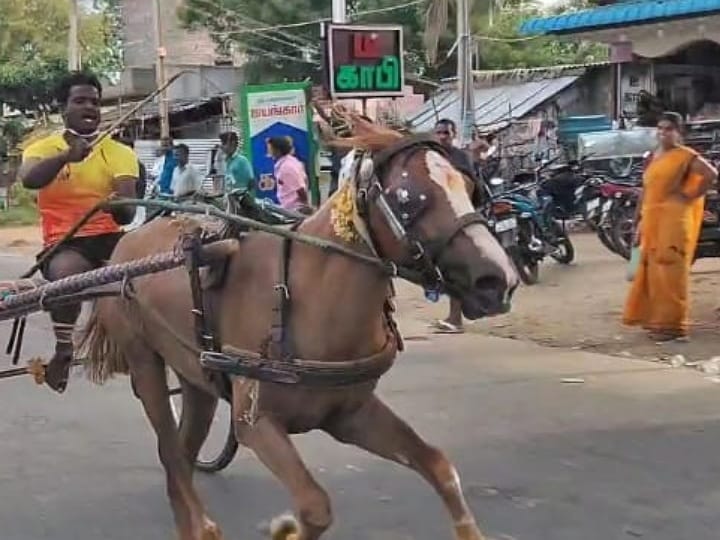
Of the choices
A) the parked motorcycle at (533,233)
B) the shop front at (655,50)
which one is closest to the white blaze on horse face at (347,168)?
the parked motorcycle at (533,233)

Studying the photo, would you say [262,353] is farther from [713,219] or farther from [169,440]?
[713,219]

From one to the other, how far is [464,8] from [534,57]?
20.2m

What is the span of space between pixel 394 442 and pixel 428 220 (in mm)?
896

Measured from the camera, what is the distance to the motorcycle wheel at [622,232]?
1439 centimetres

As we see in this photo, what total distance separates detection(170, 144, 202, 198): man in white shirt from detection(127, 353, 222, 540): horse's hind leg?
10.3 m

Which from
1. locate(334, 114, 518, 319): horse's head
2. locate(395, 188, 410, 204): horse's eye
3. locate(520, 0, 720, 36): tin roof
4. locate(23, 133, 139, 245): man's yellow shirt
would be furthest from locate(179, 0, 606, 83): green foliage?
locate(395, 188, 410, 204): horse's eye

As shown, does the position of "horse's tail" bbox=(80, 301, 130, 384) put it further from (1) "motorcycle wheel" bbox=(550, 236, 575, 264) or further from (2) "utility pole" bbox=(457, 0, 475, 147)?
(2) "utility pole" bbox=(457, 0, 475, 147)

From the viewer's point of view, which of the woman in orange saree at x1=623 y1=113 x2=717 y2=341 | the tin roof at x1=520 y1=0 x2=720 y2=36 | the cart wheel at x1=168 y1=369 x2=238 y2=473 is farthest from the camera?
the tin roof at x1=520 y1=0 x2=720 y2=36

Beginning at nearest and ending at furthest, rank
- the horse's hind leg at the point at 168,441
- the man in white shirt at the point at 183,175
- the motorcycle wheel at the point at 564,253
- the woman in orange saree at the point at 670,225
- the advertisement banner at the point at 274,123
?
1. the horse's hind leg at the point at 168,441
2. the woman in orange saree at the point at 670,225
3. the advertisement banner at the point at 274,123
4. the motorcycle wheel at the point at 564,253
5. the man in white shirt at the point at 183,175

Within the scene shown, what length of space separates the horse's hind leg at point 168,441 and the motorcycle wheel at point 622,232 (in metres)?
10.2

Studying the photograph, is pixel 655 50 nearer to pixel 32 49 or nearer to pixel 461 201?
pixel 461 201

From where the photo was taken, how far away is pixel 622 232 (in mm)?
14477

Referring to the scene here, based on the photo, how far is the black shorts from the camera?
5.45 meters

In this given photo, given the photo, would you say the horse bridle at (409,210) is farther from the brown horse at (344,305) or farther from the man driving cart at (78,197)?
the man driving cart at (78,197)
